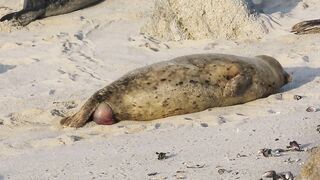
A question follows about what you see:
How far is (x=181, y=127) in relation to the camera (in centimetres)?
548

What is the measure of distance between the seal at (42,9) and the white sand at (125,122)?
0.17 metres

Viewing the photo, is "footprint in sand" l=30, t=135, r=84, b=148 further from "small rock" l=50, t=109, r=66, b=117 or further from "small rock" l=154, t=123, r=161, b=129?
"small rock" l=50, t=109, r=66, b=117

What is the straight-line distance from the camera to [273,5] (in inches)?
383

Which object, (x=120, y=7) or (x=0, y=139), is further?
(x=120, y=7)

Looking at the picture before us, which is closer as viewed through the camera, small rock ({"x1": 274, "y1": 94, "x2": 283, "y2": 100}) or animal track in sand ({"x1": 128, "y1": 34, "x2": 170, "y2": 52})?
small rock ({"x1": 274, "y1": 94, "x2": 283, "y2": 100})

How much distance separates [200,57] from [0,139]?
Answer: 2029 mm

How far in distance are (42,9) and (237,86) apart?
4.95m

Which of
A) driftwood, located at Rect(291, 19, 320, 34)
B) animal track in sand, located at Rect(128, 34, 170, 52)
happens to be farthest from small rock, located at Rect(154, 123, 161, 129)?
driftwood, located at Rect(291, 19, 320, 34)

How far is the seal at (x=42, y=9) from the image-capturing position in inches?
394

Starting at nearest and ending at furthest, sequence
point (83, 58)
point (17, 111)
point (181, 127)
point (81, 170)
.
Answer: point (81, 170)
point (181, 127)
point (17, 111)
point (83, 58)

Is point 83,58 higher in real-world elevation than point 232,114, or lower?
lower

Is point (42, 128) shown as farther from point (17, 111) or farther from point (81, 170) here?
point (81, 170)

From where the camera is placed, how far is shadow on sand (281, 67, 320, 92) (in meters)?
6.66

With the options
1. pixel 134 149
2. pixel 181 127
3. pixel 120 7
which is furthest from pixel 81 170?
pixel 120 7
